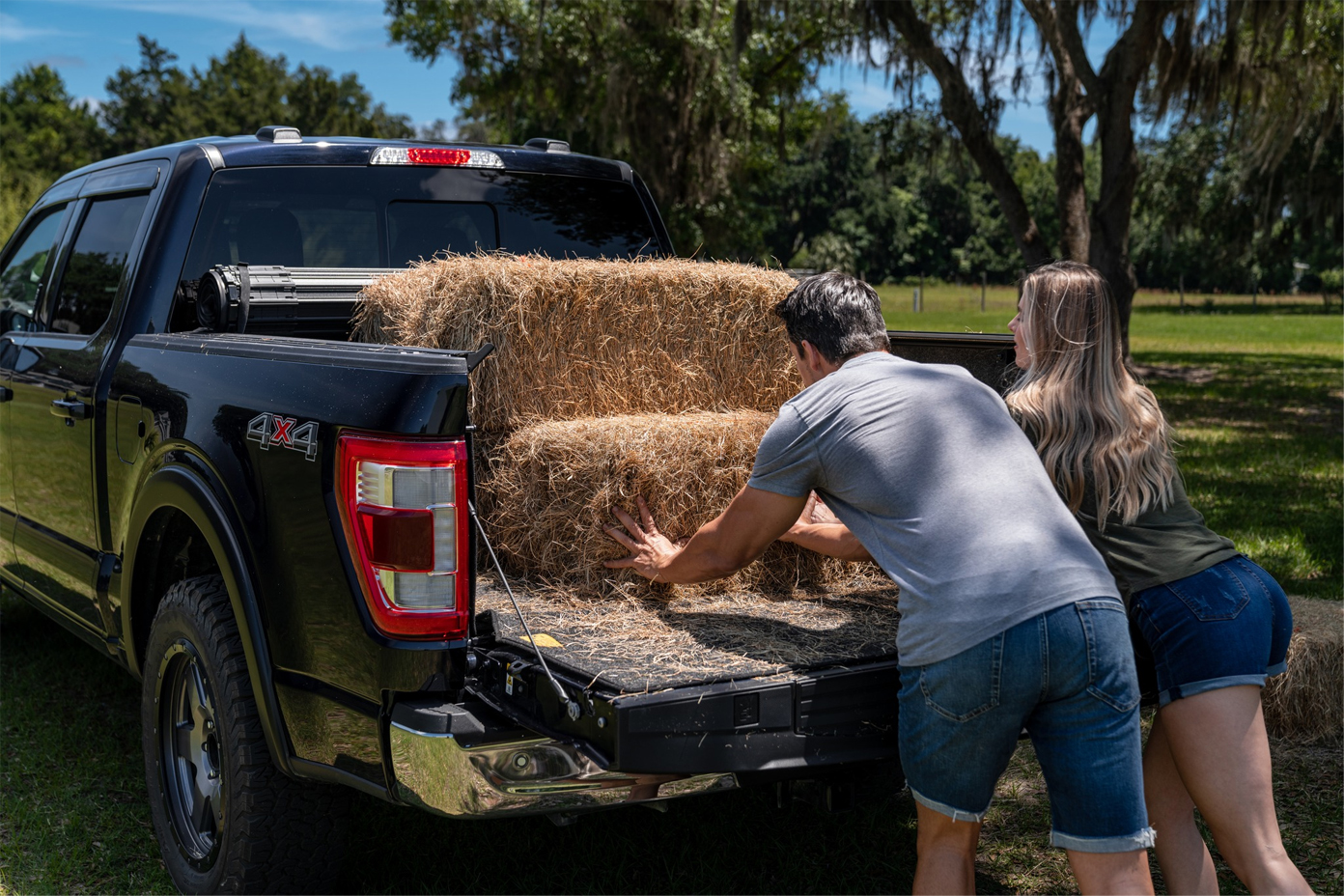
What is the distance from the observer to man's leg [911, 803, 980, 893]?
7.76 ft

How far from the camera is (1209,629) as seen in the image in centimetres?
258

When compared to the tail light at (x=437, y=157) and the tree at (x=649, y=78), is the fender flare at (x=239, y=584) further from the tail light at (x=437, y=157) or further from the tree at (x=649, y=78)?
the tree at (x=649, y=78)

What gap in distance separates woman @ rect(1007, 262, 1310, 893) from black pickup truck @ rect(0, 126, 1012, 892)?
0.65 metres

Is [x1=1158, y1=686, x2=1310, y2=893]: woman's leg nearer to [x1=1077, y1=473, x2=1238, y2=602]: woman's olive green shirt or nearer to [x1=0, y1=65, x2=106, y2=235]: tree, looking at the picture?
[x1=1077, y1=473, x2=1238, y2=602]: woman's olive green shirt

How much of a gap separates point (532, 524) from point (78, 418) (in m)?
1.64

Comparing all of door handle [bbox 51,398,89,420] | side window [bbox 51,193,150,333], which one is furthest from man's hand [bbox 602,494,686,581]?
side window [bbox 51,193,150,333]

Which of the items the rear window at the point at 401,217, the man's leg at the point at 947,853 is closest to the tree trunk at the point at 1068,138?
the rear window at the point at 401,217

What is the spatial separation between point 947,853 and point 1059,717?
0.38 m

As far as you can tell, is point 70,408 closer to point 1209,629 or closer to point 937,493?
point 937,493

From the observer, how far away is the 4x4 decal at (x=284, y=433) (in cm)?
247

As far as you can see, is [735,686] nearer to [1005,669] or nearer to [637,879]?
[1005,669]

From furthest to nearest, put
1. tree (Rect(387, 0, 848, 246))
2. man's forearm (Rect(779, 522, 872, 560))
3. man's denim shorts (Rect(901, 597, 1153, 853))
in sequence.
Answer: tree (Rect(387, 0, 848, 246))
man's forearm (Rect(779, 522, 872, 560))
man's denim shorts (Rect(901, 597, 1153, 853))

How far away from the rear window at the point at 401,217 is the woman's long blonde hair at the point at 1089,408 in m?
2.09

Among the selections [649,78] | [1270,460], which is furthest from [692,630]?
[649,78]
